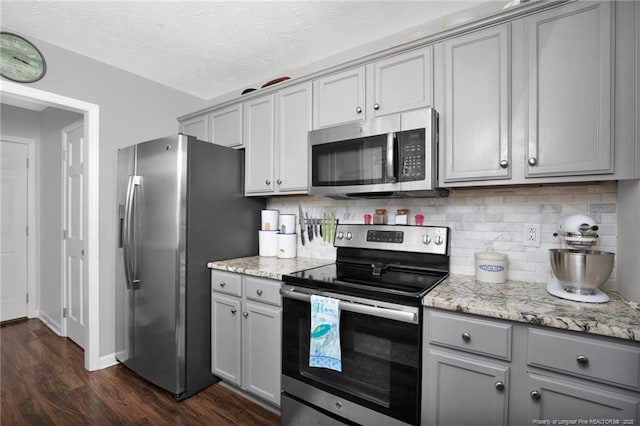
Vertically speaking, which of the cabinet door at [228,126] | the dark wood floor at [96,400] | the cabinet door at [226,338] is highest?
the cabinet door at [228,126]

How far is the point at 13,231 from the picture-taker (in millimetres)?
3676

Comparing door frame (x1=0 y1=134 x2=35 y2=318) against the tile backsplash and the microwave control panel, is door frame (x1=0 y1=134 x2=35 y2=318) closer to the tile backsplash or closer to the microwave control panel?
the tile backsplash

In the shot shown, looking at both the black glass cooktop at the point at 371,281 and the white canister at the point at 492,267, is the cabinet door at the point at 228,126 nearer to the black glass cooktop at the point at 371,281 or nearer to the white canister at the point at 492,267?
the black glass cooktop at the point at 371,281

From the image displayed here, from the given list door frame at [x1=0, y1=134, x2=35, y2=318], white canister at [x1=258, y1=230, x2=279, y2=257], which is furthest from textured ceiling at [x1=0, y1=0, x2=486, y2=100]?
door frame at [x1=0, y1=134, x2=35, y2=318]

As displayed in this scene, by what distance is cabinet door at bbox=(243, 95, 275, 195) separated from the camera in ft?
7.82

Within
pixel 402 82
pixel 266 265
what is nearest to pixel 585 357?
pixel 402 82

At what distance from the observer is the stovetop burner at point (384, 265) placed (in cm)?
152

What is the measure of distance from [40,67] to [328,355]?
291 centimetres

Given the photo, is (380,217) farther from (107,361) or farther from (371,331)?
(107,361)

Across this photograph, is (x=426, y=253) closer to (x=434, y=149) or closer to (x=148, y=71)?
(x=434, y=149)

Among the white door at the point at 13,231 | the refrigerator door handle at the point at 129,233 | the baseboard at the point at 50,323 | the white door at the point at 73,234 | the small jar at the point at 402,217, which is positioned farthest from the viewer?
the white door at the point at 13,231

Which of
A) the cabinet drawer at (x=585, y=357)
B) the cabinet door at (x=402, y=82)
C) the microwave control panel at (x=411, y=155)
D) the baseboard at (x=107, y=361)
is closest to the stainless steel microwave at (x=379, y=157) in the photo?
the microwave control panel at (x=411, y=155)

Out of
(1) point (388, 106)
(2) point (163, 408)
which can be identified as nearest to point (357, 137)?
(1) point (388, 106)

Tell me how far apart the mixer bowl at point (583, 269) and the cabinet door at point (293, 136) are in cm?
153
